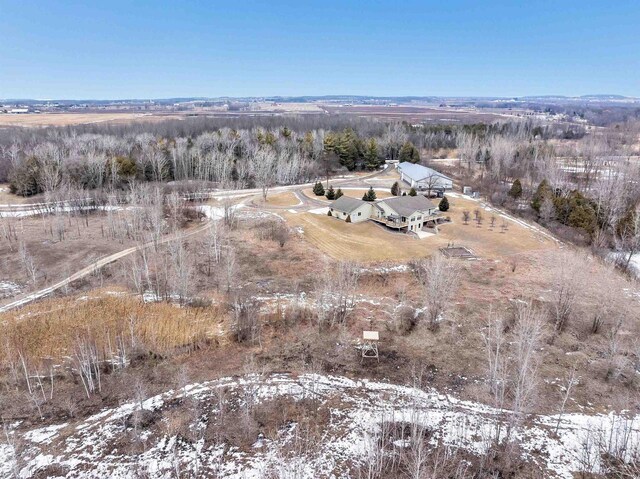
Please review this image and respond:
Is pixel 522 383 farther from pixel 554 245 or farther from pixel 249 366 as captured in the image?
Result: pixel 554 245

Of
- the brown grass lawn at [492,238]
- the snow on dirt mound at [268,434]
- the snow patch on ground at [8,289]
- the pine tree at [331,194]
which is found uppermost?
the pine tree at [331,194]

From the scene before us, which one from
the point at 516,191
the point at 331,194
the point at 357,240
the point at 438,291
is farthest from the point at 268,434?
the point at 516,191

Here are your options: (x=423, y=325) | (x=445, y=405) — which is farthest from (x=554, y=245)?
(x=445, y=405)

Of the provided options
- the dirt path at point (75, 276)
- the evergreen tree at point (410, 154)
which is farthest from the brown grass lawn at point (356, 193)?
the dirt path at point (75, 276)

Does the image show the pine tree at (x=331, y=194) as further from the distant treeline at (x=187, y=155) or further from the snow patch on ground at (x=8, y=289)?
the snow patch on ground at (x=8, y=289)

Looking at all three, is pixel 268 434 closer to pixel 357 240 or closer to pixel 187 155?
pixel 357 240

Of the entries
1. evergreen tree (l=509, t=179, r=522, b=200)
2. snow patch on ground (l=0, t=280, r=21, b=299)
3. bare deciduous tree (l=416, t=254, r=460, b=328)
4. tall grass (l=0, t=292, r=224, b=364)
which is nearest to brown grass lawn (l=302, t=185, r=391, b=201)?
evergreen tree (l=509, t=179, r=522, b=200)
